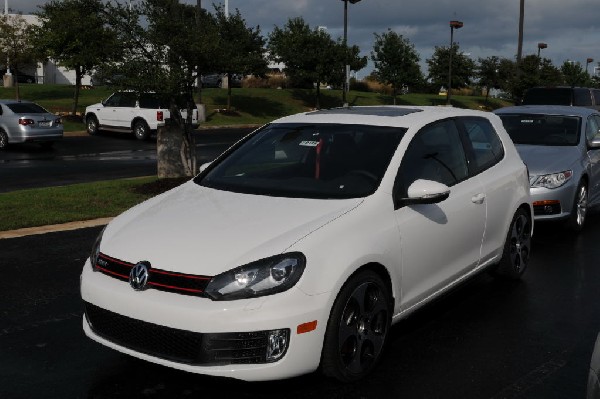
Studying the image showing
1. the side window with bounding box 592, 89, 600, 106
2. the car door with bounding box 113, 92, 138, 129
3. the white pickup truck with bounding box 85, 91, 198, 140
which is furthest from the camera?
the car door with bounding box 113, 92, 138, 129

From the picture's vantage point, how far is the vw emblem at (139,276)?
3830mm

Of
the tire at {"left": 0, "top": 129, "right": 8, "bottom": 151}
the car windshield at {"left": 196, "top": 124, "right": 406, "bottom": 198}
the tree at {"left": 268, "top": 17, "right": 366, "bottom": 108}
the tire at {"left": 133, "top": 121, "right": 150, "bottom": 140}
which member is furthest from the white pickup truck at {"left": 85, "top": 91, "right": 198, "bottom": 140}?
the car windshield at {"left": 196, "top": 124, "right": 406, "bottom": 198}

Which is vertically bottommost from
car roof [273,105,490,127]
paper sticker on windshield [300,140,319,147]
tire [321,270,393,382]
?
tire [321,270,393,382]

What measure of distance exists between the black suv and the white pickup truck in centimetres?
1232

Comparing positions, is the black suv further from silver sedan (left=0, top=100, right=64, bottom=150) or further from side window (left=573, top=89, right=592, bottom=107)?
silver sedan (left=0, top=100, right=64, bottom=150)

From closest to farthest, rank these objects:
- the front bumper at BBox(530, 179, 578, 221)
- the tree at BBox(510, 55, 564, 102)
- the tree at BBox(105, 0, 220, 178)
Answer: the front bumper at BBox(530, 179, 578, 221)
the tree at BBox(105, 0, 220, 178)
the tree at BBox(510, 55, 564, 102)

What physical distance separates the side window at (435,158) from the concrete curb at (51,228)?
5610mm

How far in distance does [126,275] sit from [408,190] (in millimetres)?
1932

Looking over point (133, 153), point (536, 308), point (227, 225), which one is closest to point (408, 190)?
point (227, 225)

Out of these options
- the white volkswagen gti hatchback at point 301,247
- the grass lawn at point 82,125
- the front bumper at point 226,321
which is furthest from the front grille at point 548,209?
the grass lawn at point 82,125

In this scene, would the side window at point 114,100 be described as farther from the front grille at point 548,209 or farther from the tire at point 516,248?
the tire at point 516,248

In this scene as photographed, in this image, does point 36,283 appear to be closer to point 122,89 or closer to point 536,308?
point 536,308

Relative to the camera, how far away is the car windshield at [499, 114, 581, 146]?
976 cm

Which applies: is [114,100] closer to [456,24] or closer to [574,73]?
[456,24]
